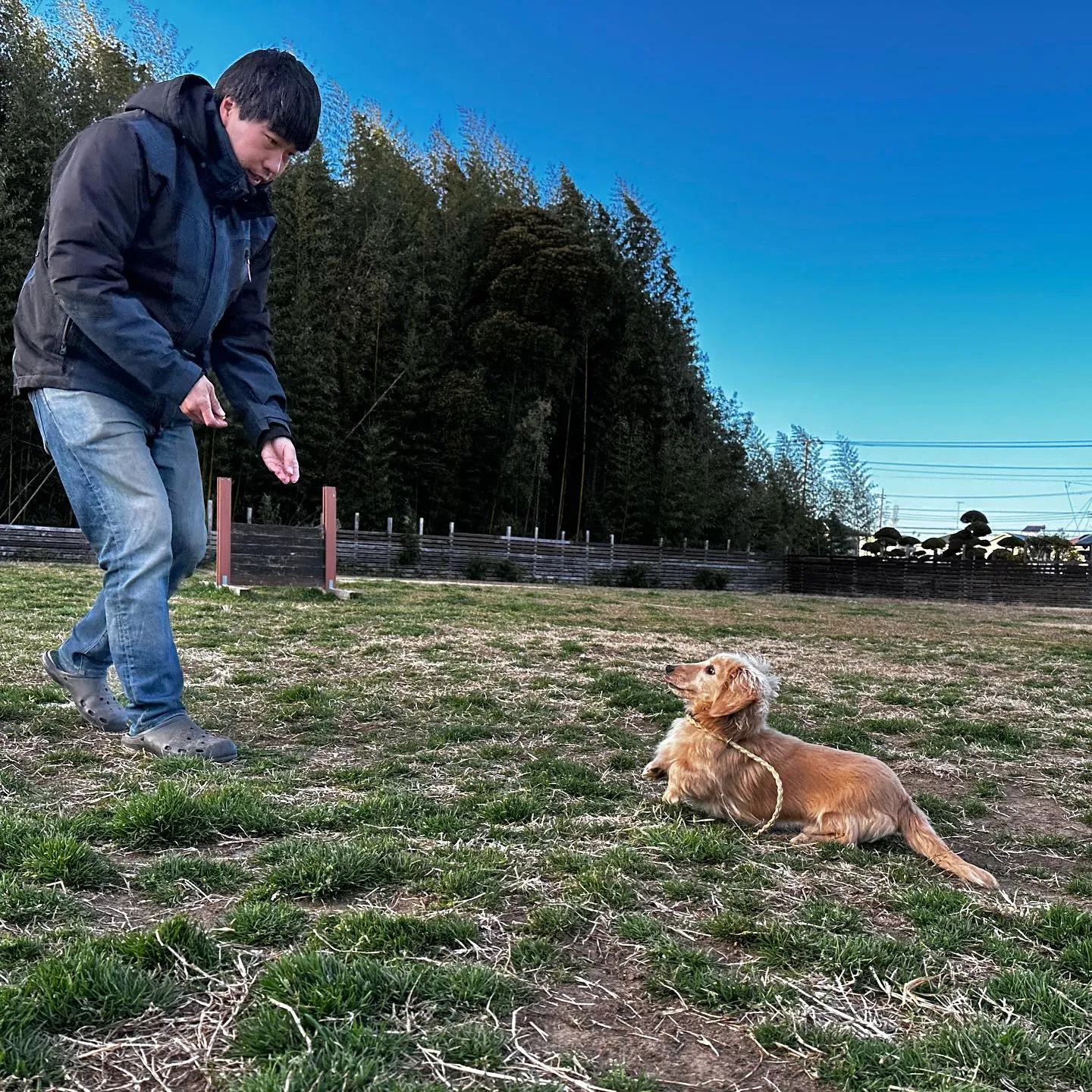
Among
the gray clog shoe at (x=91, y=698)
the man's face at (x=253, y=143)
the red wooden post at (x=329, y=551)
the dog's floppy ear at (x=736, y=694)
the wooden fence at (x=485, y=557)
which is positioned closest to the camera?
the man's face at (x=253, y=143)

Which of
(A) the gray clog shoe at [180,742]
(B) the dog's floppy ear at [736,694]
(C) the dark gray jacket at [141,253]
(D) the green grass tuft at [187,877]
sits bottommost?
(D) the green grass tuft at [187,877]

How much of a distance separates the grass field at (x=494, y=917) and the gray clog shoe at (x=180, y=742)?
0.06m

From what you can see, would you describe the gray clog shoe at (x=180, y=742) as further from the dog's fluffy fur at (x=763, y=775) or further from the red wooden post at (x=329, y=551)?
the red wooden post at (x=329, y=551)

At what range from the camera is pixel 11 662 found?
4.94 meters

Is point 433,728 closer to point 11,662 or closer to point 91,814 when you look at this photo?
point 91,814

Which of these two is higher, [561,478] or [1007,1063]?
[561,478]

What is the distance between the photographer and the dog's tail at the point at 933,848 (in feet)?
8.00

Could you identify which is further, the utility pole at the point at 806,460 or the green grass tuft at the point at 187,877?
the utility pole at the point at 806,460

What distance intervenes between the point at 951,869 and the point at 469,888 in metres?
1.46


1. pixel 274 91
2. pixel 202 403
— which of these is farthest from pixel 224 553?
pixel 274 91

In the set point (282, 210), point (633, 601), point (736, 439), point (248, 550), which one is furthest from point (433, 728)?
point (736, 439)

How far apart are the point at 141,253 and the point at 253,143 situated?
0.52 m

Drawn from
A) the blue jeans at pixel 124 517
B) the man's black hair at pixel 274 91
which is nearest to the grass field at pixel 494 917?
the blue jeans at pixel 124 517

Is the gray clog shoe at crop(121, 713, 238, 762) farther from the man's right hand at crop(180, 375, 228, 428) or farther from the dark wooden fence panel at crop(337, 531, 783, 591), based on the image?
the dark wooden fence panel at crop(337, 531, 783, 591)
